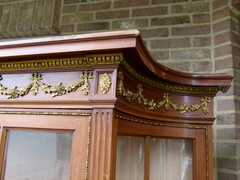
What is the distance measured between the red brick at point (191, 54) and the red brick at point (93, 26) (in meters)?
0.44

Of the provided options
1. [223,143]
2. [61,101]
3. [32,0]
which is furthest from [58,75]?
[32,0]

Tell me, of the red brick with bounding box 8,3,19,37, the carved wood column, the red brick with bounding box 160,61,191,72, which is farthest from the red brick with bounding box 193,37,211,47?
the red brick with bounding box 8,3,19,37

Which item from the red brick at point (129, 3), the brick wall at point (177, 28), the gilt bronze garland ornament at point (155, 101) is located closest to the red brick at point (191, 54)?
the brick wall at point (177, 28)

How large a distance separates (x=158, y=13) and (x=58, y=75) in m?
0.88

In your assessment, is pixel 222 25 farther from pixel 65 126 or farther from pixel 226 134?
pixel 65 126

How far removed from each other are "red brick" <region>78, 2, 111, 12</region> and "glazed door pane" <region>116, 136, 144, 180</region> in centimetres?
99

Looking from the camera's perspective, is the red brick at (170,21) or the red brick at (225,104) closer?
the red brick at (225,104)

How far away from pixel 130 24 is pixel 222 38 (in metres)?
0.51

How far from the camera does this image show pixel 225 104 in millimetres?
1120

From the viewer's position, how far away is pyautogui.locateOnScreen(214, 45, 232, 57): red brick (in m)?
1.14

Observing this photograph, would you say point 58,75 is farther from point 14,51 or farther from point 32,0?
point 32,0

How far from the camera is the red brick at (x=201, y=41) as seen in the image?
1234 millimetres

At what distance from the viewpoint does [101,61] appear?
58cm

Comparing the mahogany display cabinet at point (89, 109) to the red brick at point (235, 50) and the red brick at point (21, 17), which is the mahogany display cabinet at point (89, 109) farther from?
the red brick at point (21, 17)
